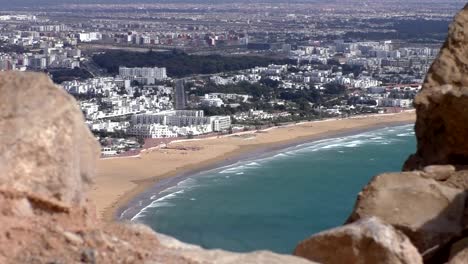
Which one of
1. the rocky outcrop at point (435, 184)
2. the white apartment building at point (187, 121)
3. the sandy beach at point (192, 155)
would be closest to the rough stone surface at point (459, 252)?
the rocky outcrop at point (435, 184)

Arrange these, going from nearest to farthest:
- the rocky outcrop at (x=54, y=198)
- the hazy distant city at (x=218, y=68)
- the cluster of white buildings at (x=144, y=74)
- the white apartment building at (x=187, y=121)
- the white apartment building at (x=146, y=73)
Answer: the rocky outcrop at (x=54, y=198)
the white apartment building at (x=187, y=121)
the hazy distant city at (x=218, y=68)
the cluster of white buildings at (x=144, y=74)
the white apartment building at (x=146, y=73)

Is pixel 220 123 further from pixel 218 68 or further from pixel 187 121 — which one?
pixel 218 68

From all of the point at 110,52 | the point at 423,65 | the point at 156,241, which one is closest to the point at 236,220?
the point at 156,241

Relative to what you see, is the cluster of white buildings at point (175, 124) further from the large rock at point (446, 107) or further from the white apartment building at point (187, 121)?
the large rock at point (446, 107)

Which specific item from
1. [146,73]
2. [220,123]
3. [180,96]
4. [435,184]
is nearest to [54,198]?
[435,184]

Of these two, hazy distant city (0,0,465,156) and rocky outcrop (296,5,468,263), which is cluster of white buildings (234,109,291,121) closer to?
hazy distant city (0,0,465,156)

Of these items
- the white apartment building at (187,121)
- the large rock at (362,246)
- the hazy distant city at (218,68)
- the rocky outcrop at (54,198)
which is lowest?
the hazy distant city at (218,68)
